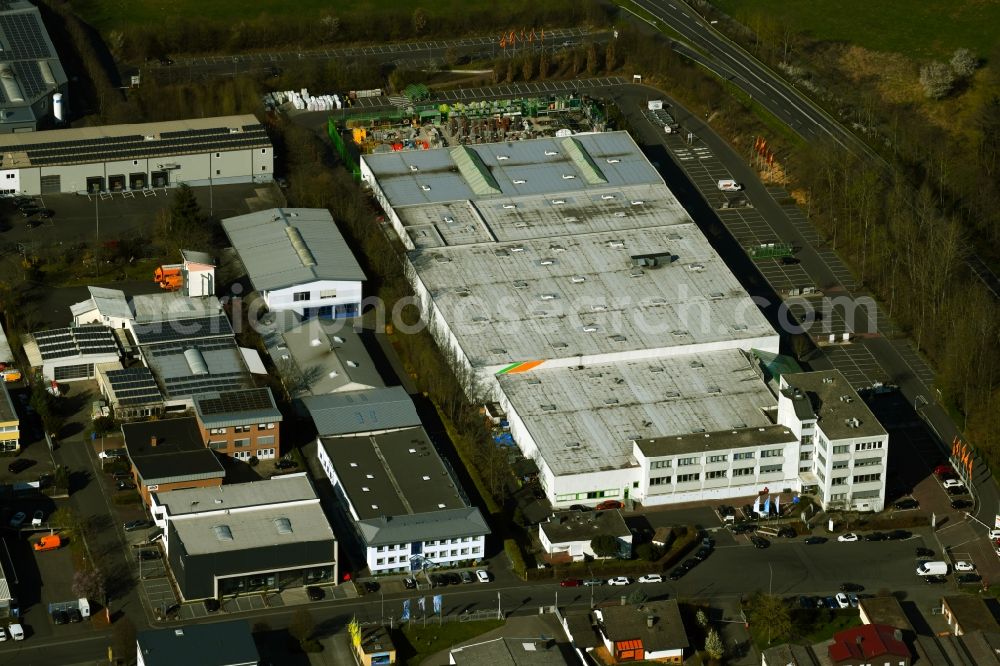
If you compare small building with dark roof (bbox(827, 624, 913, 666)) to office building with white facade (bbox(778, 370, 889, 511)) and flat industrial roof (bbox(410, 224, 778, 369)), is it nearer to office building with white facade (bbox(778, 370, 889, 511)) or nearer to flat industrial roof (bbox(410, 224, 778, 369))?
office building with white facade (bbox(778, 370, 889, 511))

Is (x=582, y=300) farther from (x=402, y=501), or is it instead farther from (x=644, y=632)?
(x=644, y=632)

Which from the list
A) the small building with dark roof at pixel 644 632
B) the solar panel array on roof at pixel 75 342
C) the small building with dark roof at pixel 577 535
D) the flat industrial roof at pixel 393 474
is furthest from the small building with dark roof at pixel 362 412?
the small building with dark roof at pixel 644 632

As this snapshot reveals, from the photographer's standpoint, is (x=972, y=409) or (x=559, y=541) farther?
(x=972, y=409)

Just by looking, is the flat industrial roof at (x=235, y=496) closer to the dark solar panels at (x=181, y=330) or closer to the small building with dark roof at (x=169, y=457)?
the small building with dark roof at (x=169, y=457)

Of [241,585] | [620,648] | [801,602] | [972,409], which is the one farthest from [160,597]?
[972,409]

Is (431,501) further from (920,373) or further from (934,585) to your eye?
(920,373)

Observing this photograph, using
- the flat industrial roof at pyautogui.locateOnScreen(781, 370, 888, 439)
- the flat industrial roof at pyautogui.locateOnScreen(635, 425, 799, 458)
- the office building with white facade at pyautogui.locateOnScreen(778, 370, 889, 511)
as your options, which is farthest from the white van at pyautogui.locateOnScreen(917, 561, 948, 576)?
the flat industrial roof at pyautogui.locateOnScreen(635, 425, 799, 458)

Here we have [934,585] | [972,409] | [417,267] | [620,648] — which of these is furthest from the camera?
[417,267]
